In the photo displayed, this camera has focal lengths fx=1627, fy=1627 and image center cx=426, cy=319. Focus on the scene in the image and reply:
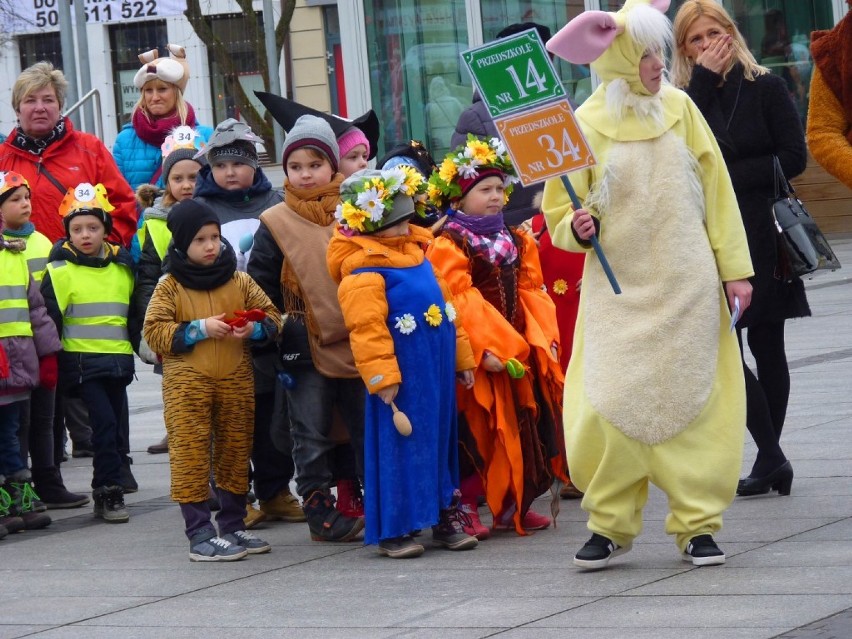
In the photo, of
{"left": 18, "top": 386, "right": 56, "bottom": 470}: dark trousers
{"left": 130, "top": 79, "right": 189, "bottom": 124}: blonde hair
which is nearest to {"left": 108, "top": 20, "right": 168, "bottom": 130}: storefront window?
{"left": 130, "top": 79, "right": 189, "bottom": 124}: blonde hair

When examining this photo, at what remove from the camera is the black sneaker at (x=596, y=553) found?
18.7 ft

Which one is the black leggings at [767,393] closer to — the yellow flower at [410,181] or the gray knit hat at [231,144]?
the yellow flower at [410,181]

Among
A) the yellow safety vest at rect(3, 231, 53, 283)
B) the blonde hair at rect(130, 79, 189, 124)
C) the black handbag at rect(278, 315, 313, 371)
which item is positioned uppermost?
the blonde hair at rect(130, 79, 189, 124)

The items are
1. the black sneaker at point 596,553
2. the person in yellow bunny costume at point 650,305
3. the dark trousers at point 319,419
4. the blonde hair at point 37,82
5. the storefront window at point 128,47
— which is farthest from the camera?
the storefront window at point 128,47

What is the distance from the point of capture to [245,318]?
6.52 meters

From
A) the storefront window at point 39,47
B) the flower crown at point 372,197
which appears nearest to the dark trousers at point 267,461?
the flower crown at point 372,197

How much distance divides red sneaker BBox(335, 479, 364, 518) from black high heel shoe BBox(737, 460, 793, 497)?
5.36 ft

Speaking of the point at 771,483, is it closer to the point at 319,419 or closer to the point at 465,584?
the point at 465,584

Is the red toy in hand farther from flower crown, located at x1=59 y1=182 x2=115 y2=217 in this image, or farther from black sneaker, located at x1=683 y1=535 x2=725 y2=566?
black sneaker, located at x1=683 y1=535 x2=725 y2=566

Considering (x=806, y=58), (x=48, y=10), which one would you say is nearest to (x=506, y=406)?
(x=806, y=58)

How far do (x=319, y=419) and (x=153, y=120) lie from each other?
3000 millimetres

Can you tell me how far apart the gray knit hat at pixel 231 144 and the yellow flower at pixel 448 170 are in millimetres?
1107

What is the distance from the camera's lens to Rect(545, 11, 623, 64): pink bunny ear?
5.57 meters

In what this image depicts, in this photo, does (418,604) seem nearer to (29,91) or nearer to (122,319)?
(122,319)
